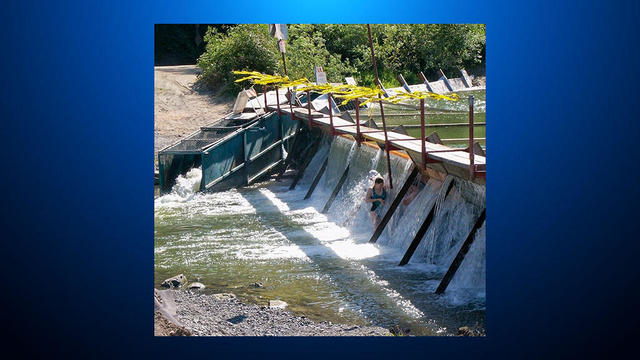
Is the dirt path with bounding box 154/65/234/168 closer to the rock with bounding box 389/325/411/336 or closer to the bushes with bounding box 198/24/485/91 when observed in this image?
the bushes with bounding box 198/24/485/91

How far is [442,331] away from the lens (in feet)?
19.4

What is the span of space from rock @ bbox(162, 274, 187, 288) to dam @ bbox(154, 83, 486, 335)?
184mm

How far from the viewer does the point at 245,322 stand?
608 cm

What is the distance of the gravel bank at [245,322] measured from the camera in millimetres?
5930

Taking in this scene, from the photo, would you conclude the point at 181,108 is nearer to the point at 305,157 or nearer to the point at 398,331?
the point at 305,157

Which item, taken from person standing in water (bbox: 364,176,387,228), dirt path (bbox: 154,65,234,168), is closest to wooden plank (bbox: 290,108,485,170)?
person standing in water (bbox: 364,176,387,228)

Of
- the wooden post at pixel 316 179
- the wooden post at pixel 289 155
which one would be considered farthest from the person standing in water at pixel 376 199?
the wooden post at pixel 289 155

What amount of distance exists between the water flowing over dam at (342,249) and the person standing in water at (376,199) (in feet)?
0.28

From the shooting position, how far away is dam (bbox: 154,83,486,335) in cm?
656

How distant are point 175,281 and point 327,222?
2.66 m

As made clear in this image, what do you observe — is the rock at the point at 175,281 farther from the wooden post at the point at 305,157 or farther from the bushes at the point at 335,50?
the wooden post at the point at 305,157
